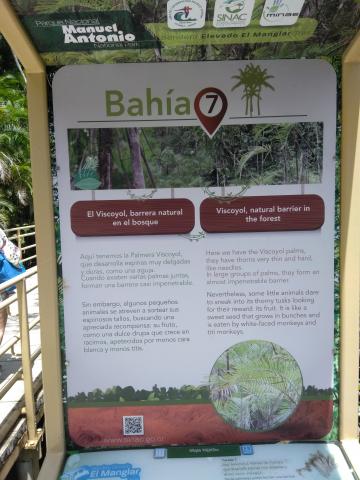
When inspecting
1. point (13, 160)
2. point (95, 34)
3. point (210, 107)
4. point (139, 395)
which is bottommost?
point (139, 395)

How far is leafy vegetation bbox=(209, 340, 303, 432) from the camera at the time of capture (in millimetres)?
2238

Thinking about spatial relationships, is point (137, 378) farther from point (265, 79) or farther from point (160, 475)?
point (265, 79)

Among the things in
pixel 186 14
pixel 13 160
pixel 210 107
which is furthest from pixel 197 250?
pixel 13 160

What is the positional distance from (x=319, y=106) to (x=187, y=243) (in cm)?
88

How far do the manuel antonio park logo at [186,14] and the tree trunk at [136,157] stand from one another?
1.65 feet

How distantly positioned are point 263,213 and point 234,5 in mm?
890

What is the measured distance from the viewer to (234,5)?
5.71ft

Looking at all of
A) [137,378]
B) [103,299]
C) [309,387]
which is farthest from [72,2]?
[309,387]

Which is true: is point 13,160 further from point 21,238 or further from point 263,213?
point 263,213

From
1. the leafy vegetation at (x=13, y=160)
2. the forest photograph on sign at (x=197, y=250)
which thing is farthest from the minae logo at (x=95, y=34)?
the leafy vegetation at (x=13, y=160)

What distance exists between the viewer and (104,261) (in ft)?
7.16

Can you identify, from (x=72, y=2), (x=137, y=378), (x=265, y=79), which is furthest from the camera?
(x=137, y=378)

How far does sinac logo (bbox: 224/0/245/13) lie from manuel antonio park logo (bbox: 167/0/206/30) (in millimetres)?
89

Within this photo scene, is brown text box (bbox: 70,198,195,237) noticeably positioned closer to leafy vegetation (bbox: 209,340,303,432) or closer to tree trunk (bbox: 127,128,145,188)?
tree trunk (bbox: 127,128,145,188)
